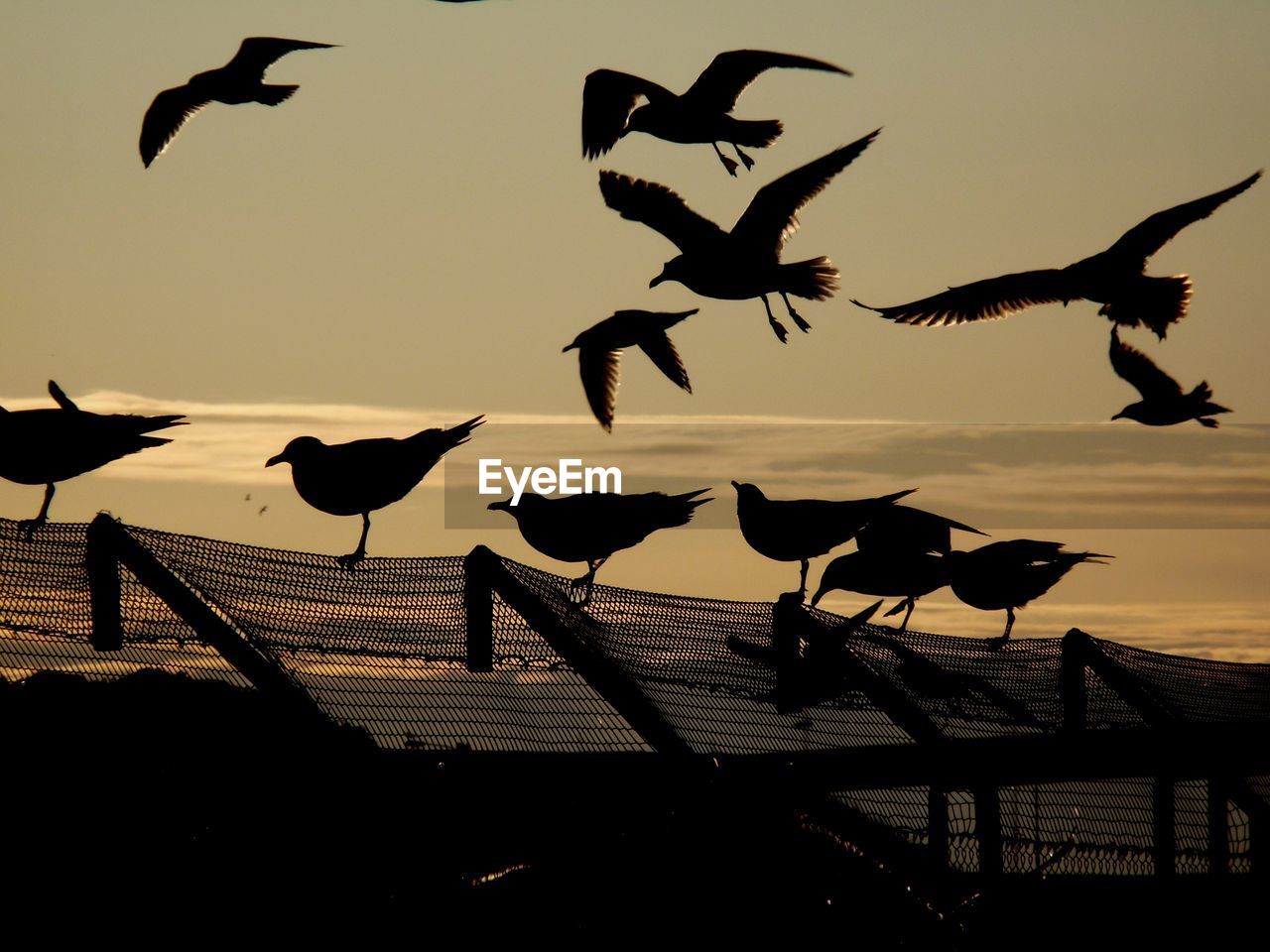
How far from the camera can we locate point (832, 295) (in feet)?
34.1

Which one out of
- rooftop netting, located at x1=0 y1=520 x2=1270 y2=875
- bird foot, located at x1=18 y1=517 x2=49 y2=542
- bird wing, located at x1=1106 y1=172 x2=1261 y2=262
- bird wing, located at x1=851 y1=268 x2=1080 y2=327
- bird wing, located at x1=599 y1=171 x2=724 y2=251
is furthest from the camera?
bird wing, located at x1=599 y1=171 x2=724 y2=251

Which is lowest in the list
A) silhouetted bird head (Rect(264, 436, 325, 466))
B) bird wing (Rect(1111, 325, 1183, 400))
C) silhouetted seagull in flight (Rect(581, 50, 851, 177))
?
silhouetted bird head (Rect(264, 436, 325, 466))

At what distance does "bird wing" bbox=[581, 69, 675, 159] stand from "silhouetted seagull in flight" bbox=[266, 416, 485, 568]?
1.87m

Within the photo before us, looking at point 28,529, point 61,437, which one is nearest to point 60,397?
point 61,437

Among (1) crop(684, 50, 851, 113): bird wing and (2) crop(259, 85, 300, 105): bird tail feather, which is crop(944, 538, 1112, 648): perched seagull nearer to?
(1) crop(684, 50, 851, 113): bird wing

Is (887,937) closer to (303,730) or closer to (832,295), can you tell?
(303,730)

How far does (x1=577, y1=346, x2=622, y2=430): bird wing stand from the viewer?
1248 centimetres

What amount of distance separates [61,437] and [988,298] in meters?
5.60

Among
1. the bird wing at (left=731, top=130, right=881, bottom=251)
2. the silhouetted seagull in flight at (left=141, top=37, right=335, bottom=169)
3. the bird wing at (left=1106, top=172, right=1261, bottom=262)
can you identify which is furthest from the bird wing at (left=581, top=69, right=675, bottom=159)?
the bird wing at (left=1106, top=172, right=1261, bottom=262)

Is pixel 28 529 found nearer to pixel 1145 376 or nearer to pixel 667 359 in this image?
pixel 667 359

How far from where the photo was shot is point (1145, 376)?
35.7ft

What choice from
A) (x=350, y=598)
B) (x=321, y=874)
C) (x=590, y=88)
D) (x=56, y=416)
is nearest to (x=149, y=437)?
(x=56, y=416)

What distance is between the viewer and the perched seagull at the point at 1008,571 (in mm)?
11750

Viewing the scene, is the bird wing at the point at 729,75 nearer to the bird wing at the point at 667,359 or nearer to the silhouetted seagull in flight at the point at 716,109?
the silhouetted seagull in flight at the point at 716,109
